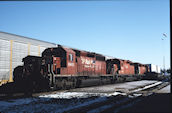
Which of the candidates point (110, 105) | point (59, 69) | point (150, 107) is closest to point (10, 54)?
point (59, 69)

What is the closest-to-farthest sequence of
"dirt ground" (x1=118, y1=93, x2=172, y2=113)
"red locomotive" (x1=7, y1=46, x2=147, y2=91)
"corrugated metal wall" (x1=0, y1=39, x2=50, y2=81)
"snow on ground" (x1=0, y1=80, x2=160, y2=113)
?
"dirt ground" (x1=118, y1=93, x2=172, y2=113)
"snow on ground" (x1=0, y1=80, x2=160, y2=113)
"red locomotive" (x1=7, y1=46, x2=147, y2=91)
"corrugated metal wall" (x1=0, y1=39, x2=50, y2=81)

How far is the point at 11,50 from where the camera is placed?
2025 cm

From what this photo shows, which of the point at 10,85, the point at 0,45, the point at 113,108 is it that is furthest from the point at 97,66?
the point at 113,108

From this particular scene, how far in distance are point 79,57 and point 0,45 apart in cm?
985

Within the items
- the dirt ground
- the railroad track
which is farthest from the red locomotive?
the dirt ground

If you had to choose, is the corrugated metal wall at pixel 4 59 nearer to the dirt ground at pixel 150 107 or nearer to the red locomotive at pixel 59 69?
the red locomotive at pixel 59 69

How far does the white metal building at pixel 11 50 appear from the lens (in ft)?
62.5

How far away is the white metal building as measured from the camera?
19.0 metres

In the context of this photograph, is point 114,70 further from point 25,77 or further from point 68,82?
point 25,77

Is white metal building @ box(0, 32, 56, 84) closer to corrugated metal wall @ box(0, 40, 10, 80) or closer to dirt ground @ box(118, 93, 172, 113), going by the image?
corrugated metal wall @ box(0, 40, 10, 80)

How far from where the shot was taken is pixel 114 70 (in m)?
24.7

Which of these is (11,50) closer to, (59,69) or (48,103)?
(59,69)

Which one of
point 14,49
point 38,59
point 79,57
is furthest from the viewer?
point 14,49

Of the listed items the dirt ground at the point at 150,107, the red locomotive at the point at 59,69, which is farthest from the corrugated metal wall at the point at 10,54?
the dirt ground at the point at 150,107
